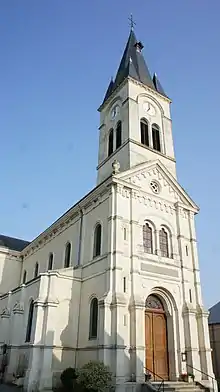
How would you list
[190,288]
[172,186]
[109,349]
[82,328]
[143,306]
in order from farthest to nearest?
[172,186] → [190,288] → [82,328] → [143,306] → [109,349]

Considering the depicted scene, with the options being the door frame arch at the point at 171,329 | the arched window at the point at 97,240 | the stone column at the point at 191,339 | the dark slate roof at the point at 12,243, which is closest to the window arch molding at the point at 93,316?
the arched window at the point at 97,240

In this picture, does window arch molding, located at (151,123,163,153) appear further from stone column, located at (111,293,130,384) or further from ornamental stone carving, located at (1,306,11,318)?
ornamental stone carving, located at (1,306,11,318)

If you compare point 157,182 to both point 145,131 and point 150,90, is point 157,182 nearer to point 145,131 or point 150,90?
point 145,131

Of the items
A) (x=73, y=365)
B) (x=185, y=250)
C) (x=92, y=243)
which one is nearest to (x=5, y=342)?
(x=73, y=365)

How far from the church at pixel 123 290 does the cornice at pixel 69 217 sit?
0.33ft

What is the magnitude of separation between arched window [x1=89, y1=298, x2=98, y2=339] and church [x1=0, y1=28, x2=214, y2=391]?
0.19 ft

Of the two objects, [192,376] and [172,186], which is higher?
Result: [172,186]

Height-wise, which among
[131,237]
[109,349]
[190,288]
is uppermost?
[131,237]

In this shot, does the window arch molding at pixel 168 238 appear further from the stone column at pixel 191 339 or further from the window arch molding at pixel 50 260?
the window arch molding at pixel 50 260

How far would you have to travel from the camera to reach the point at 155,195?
23344 mm

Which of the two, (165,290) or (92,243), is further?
(92,243)

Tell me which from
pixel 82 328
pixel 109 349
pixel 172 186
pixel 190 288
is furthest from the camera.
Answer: pixel 172 186

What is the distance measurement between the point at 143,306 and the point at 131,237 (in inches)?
166

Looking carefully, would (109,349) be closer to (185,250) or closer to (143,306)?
(143,306)
